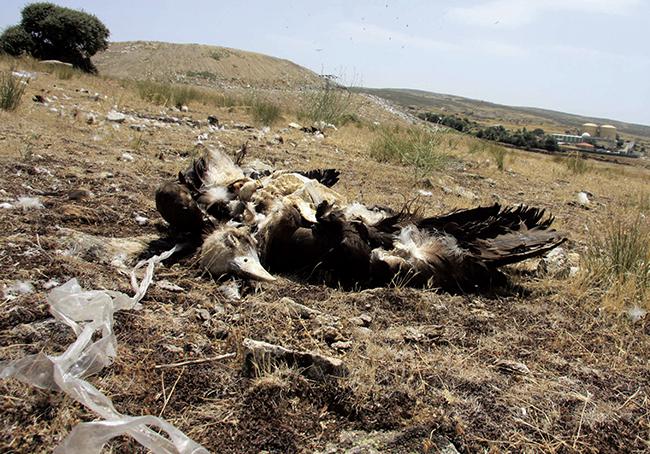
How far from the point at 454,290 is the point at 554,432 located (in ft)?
4.06

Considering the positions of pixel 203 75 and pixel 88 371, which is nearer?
pixel 88 371

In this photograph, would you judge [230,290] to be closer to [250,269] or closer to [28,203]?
[250,269]

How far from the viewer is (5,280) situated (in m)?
2.30

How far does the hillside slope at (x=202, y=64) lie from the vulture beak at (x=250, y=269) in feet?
95.9

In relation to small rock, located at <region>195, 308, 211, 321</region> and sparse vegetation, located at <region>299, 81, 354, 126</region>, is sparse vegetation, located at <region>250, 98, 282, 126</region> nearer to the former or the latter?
sparse vegetation, located at <region>299, 81, 354, 126</region>

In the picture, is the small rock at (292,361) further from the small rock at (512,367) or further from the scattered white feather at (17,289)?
the scattered white feather at (17,289)

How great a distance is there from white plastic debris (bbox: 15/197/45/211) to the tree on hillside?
2216 cm

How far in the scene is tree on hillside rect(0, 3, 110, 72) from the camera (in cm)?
2327

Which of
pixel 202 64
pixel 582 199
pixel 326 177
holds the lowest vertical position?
pixel 582 199

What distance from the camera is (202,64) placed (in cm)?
3744

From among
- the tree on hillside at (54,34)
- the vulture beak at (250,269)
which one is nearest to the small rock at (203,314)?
the vulture beak at (250,269)

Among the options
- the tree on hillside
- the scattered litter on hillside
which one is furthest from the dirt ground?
the tree on hillside

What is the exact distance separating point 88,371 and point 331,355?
929 millimetres

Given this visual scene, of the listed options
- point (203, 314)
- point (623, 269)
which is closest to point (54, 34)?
point (203, 314)
